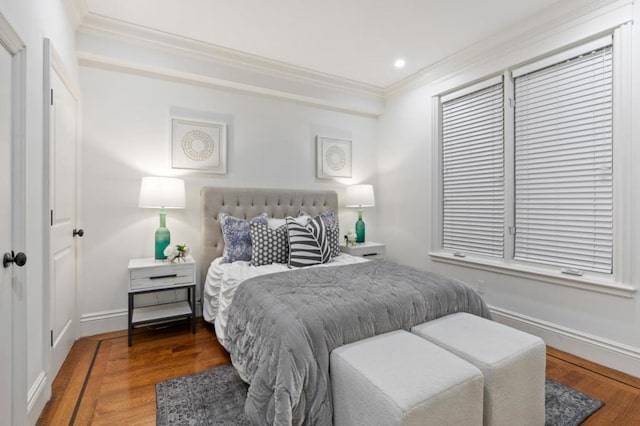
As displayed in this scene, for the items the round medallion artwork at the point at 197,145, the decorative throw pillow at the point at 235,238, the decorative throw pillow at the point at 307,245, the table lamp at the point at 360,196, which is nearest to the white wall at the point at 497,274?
the table lamp at the point at 360,196

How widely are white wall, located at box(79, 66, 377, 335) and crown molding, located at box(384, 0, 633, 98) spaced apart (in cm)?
193

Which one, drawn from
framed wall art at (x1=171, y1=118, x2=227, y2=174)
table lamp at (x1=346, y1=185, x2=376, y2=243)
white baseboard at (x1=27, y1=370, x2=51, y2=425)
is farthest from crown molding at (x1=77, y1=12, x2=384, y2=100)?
white baseboard at (x1=27, y1=370, x2=51, y2=425)

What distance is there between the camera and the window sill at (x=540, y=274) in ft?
7.14

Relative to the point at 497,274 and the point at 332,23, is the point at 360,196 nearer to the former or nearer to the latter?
the point at 497,274

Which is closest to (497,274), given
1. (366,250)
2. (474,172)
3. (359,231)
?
(474,172)

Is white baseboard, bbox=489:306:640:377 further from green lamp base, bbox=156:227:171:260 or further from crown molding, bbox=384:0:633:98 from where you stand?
green lamp base, bbox=156:227:171:260

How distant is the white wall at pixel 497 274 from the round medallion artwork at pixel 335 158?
617 mm

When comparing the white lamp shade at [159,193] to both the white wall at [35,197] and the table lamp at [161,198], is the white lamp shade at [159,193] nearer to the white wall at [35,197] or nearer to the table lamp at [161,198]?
the table lamp at [161,198]

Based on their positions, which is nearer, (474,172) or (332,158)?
(474,172)

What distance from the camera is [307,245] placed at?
2.81 metres

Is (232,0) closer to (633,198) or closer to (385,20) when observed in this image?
(385,20)

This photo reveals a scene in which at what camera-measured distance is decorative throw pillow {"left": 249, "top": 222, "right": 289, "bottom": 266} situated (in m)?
2.79

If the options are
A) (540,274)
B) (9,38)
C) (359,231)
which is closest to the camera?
(9,38)

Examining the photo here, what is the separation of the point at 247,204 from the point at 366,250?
1.55m
